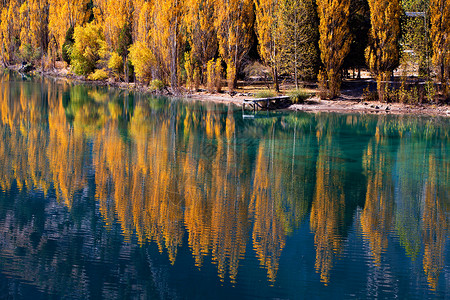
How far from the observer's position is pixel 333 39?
30750mm

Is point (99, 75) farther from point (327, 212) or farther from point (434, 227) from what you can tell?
point (434, 227)

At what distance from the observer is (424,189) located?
519 inches

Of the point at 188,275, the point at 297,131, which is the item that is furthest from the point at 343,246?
the point at 297,131

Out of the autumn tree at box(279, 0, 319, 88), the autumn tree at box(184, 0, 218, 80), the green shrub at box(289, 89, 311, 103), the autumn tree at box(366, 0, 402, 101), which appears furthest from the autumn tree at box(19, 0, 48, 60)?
the autumn tree at box(366, 0, 402, 101)

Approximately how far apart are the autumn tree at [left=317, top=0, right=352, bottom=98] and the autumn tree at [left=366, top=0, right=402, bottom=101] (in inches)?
57.3

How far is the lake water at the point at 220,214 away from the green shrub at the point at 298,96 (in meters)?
9.60

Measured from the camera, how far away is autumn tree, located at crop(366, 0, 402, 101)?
29.3 meters

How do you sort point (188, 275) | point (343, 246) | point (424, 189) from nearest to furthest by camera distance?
1. point (188, 275)
2. point (343, 246)
3. point (424, 189)

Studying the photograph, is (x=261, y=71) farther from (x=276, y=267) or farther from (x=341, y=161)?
(x=276, y=267)

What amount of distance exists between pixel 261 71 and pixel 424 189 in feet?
97.7

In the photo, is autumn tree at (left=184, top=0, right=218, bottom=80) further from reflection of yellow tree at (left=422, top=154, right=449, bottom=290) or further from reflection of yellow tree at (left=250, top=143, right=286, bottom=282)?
reflection of yellow tree at (left=422, top=154, right=449, bottom=290)

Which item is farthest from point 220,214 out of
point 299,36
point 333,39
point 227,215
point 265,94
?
point 299,36

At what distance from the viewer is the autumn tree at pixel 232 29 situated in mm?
35312

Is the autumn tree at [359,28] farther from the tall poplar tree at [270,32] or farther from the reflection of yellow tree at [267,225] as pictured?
the reflection of yellow tree at [267,225]
